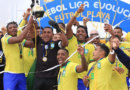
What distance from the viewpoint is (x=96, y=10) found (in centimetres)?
584

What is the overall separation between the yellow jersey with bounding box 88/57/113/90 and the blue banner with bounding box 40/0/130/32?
2.61 m

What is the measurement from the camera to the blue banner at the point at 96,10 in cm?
570

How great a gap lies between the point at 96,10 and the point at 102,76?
2973 millimetres

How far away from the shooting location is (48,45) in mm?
4172

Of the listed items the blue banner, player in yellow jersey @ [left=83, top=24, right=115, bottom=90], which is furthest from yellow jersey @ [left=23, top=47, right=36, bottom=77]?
player in yellow jersey @ [left=83, top=24, right=115, bottom=90]

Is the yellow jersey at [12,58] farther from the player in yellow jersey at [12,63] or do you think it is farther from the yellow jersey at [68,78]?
the yellow jersey at [68,78]

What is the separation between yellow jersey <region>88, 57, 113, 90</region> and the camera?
10.5ft

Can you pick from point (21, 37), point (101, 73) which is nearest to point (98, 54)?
point (101, 73)

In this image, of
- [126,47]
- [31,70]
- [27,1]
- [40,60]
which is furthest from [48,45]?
[27,1]

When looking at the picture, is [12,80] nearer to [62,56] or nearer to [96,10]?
[62,56]

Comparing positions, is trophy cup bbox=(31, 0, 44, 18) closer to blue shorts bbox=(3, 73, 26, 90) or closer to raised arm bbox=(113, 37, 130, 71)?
blue shorts bbox=(3, 73, 26, 90)

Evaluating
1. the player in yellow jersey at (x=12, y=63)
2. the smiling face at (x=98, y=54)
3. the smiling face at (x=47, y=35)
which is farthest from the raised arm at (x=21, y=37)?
the smiling face at (x=98, y=54)

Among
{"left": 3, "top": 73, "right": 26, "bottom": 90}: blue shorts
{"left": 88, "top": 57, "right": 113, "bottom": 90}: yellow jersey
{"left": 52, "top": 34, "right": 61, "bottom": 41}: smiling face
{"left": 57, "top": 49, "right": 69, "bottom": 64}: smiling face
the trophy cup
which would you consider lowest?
{"left": 3, "top": 73, "right": 26, "bottom": 90}: blue shorts

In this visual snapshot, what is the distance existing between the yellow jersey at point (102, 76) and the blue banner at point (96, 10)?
103 inches
